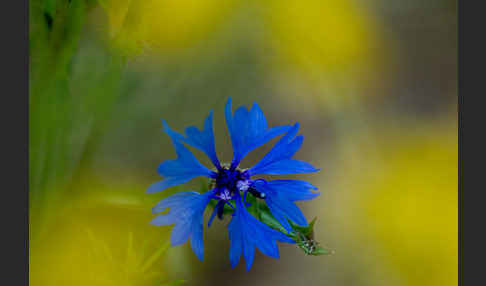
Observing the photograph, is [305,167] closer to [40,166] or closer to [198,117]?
[198,117]

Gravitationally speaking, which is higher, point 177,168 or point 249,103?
point 249,103

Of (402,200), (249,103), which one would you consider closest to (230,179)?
(249,103)

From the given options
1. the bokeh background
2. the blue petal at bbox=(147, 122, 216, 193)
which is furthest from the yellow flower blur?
the blue petal at bbox=(147, 122, 216, 193)

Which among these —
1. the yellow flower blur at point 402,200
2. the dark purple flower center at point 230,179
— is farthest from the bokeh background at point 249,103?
the dark purple flower center at point 230,179

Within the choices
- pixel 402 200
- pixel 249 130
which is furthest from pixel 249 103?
pixel 402 200

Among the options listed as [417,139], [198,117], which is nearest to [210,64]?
[198,117]

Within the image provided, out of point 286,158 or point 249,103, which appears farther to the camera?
point 249,103

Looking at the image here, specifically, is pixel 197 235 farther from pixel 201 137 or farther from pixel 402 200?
pixel 402 200

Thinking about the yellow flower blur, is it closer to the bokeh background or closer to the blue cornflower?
the bokeh background
